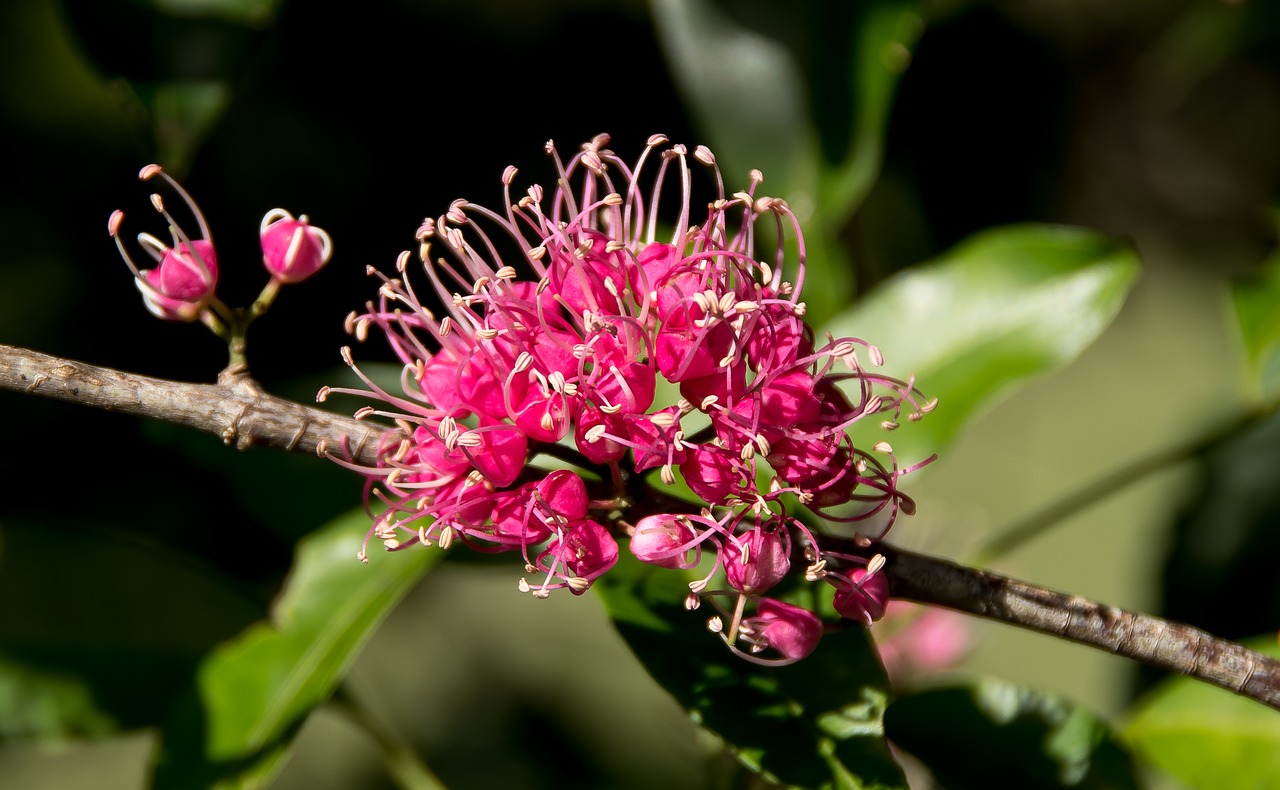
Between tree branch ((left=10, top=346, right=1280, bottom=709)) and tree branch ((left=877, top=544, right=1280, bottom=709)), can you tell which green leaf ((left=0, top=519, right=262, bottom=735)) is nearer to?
tree branch ((left=10, top=346, right=1280, bottom=709))

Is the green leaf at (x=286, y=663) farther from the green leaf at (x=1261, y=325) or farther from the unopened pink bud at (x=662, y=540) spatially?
the green leaf at (x=1261, y=325)

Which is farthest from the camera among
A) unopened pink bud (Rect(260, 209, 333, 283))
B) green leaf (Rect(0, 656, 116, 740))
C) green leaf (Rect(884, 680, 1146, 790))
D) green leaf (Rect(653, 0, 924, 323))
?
green leaf (Rect(653, 0, 924, 323))

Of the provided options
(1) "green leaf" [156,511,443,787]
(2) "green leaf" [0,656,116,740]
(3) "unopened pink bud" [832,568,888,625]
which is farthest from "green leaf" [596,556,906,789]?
(2) "green leaf" [0,656,116,740]

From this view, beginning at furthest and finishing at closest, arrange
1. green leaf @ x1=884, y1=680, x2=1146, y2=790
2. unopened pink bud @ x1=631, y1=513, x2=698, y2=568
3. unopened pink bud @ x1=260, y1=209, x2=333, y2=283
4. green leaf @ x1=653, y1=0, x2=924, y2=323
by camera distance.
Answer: green leaf @ x1=653, y1=0, x2=924, y2=323
green leaf @ x1=884, y1=680, x2=1146, y2=790
unopened pink bud @ x1=260, y1=209, x2=333, y2=283
unopened pink bud @ x1=631, y1=513, x2=698, y2=568

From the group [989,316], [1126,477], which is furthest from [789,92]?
[1126,477]

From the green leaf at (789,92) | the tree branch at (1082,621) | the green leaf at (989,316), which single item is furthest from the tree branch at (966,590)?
the green leaf at (789,92)

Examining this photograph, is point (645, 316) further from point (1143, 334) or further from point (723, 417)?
point (1143, 334)

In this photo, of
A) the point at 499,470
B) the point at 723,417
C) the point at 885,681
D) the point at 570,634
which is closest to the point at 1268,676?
the point at 885,681
